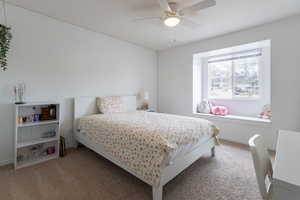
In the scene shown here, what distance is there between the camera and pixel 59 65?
2.73m

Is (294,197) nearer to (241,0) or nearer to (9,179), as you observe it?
(241,0)

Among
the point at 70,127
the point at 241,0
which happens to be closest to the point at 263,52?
the point at 241,0

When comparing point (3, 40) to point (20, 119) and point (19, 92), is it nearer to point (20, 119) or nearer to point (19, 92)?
point (19, 92)

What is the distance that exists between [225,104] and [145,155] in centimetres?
341

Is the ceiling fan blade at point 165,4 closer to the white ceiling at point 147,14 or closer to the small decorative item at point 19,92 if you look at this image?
the white ceiling at point 147,14

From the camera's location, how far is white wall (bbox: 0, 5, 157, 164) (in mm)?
2268

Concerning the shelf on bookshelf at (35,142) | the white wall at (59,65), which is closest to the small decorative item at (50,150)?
the shelf on bookshelf at (35,142)

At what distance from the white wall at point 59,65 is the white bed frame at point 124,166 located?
17 cm

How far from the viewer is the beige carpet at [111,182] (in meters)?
1.58

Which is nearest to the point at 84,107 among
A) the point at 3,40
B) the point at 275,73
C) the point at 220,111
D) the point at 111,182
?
the point at 3,40

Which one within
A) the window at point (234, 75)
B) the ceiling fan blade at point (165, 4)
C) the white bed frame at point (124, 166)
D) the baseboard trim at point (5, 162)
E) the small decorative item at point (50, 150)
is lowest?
the baseboard trim at point (5, 162)

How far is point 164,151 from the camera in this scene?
1.44 meters

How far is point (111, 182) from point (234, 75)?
3972mm

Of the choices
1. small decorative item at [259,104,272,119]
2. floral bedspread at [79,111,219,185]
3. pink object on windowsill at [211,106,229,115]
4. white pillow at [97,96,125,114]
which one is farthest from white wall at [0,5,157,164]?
small decorative item at [259,104,272,119]
